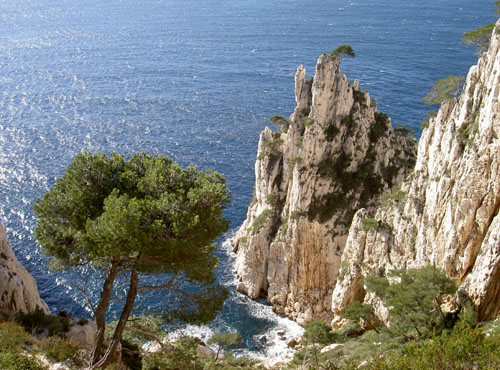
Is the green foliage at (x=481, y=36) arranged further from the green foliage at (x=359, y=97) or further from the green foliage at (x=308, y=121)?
the green foliage at (x=308, y=121)

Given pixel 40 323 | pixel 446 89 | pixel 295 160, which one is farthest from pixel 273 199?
pixel 40 323

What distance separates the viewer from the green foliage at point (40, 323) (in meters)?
28.5

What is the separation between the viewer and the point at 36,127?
99.1 meters

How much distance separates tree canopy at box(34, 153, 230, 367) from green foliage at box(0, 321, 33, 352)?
12.6 ft

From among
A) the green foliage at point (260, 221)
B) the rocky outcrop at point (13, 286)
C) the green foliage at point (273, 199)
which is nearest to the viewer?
the rocky outcrop at point (13, 286)

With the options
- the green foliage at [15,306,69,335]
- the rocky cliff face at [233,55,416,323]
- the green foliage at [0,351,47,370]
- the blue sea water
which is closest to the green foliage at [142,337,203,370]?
the green foliage at [15,306,69,335]

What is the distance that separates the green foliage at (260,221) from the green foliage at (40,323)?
128 feet

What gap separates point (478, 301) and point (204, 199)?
2057 cm

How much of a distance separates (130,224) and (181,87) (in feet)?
343

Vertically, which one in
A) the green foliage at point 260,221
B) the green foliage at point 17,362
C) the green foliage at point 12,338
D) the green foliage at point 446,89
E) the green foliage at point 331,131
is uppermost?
the green foliage at point 446,89

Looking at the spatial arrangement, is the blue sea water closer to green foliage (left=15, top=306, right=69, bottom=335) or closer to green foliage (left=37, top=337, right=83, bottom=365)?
green foliage (left=15, top=306, right=69, bottom=335)

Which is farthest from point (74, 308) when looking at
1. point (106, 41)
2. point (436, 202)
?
point (106, 41)

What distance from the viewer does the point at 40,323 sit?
29125 mm

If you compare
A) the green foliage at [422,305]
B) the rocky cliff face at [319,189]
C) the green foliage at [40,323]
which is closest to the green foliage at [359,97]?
the rocky cliff face at [319,189]
